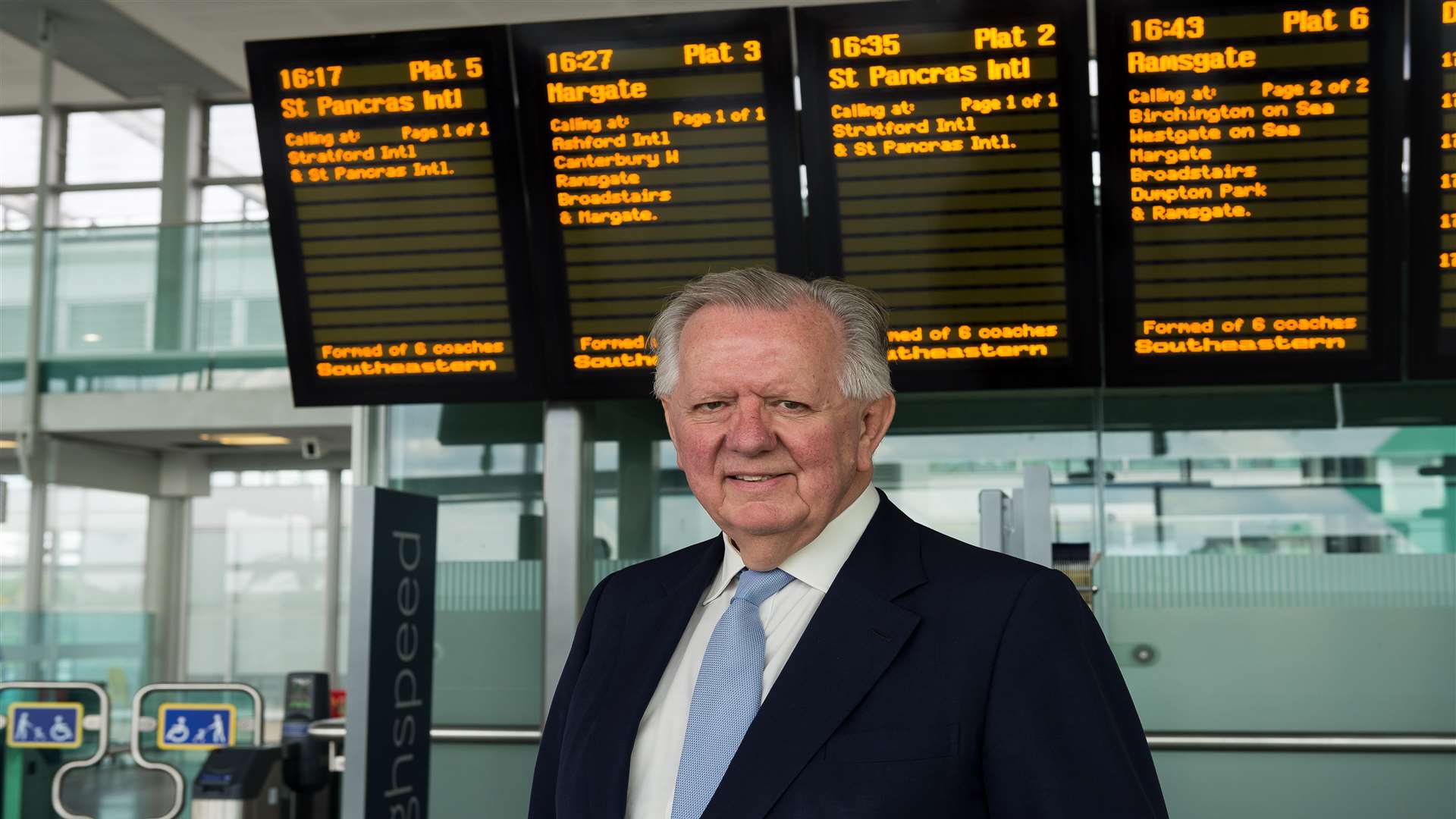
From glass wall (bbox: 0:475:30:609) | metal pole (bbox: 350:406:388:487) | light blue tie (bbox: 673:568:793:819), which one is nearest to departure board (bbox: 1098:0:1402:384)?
metal pole (bbox: 350:406:388:487)

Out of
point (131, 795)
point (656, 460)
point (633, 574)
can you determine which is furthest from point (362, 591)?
point (131, 795)

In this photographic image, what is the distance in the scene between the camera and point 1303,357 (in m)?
3.90

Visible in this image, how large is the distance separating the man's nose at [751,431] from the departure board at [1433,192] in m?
3.04

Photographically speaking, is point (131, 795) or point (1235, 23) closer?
point (1235, 23)

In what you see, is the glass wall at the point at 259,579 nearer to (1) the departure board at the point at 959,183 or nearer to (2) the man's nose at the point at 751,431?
(1) the departure board at the point at 959,183

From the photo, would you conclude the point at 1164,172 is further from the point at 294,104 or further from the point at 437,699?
the point at 437,699

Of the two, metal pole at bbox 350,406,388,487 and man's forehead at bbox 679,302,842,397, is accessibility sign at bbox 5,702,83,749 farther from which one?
man's forehead at bbox 679,302,842,397

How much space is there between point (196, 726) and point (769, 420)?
4919 millimetres

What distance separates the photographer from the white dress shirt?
4.75 feet

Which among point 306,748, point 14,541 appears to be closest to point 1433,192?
point 306,748

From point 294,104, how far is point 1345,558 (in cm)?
343

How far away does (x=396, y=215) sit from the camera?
14.1 feet

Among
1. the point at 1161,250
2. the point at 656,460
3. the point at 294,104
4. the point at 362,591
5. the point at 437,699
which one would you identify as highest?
the point at 294,104

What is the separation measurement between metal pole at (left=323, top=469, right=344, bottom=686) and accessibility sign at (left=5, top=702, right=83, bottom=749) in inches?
189
